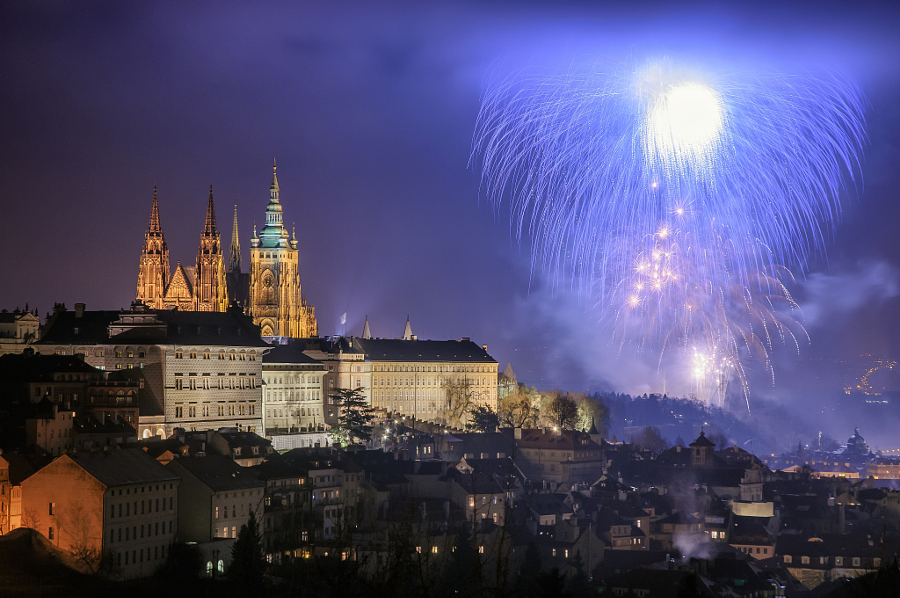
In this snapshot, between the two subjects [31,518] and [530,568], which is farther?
[530,568]

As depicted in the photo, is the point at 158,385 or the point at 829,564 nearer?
the point at 829,564

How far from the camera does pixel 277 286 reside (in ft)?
550

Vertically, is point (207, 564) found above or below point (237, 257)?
below

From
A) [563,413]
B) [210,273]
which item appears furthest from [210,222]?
[563,413]

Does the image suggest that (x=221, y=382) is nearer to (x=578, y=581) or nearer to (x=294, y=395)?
(x=294, y=395)

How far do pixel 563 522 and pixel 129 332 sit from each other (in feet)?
101

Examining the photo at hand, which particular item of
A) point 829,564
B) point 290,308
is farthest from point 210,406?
point 290,308

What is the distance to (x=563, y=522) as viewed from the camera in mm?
84000

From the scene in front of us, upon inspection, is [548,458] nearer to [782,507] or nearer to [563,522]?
[782,507]

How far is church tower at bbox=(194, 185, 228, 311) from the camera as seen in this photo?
154m

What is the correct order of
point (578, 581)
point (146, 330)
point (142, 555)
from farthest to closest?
point (146, 330), point (578, 581), point (142, 555)

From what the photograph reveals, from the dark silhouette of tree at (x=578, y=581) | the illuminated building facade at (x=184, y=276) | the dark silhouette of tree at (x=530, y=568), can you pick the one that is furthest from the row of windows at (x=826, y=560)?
the illuminated building facade at (x=184, y=276)

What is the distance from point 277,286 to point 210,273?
43.6ft

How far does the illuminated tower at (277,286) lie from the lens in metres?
163
